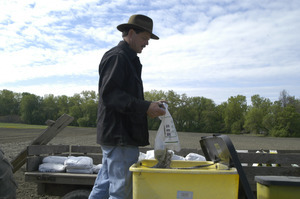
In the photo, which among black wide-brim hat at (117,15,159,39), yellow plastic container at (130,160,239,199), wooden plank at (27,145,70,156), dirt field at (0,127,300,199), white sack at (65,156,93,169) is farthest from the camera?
dirt field at (0,127,300,199)

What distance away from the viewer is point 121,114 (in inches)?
96.7

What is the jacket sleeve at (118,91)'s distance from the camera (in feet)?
7.63

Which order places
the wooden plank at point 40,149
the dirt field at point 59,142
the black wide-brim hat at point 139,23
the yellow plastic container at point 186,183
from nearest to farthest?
the yellow plastic container at point 186,183 < the black wide-brim hat at point 139,23 < the wooden plank at point 40,149 < the dirt field at point 59,142

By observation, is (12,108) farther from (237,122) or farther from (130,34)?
(130,34)

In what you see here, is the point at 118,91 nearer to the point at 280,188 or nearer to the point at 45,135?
the point at 280,188

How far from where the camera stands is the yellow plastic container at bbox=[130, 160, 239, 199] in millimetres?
2010

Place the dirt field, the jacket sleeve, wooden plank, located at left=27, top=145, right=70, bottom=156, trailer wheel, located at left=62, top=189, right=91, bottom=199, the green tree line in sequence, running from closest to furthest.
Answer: the jacket sleeve, trailer wheel, located at left=62, top=189, right=91, bottom=199, wooden plank, located at left=27, top=145, right=70, bottom=156, the dirt field, the green tree line

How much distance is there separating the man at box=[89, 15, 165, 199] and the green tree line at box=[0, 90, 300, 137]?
4746 centimetres

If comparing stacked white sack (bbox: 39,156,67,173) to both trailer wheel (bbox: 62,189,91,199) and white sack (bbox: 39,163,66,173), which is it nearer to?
white sack (bbox: 39,163,66,173)

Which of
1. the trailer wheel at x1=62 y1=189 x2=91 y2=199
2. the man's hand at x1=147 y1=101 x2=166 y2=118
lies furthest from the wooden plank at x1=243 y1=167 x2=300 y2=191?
the trailer wheel at x1=62 y1=189 x2=91 y2=199

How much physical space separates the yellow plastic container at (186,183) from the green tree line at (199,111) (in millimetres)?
47883

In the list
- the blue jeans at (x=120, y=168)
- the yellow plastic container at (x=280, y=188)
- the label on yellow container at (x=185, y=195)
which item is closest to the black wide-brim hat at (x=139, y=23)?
the blue jeans at (x=120, y=168)

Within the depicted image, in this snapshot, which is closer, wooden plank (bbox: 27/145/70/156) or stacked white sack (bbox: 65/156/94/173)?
stacked white sack (bbox: 65/156/94/173)

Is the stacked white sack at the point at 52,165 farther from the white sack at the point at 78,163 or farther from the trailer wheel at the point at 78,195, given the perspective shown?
the trailer wheel at the point at 78,195
